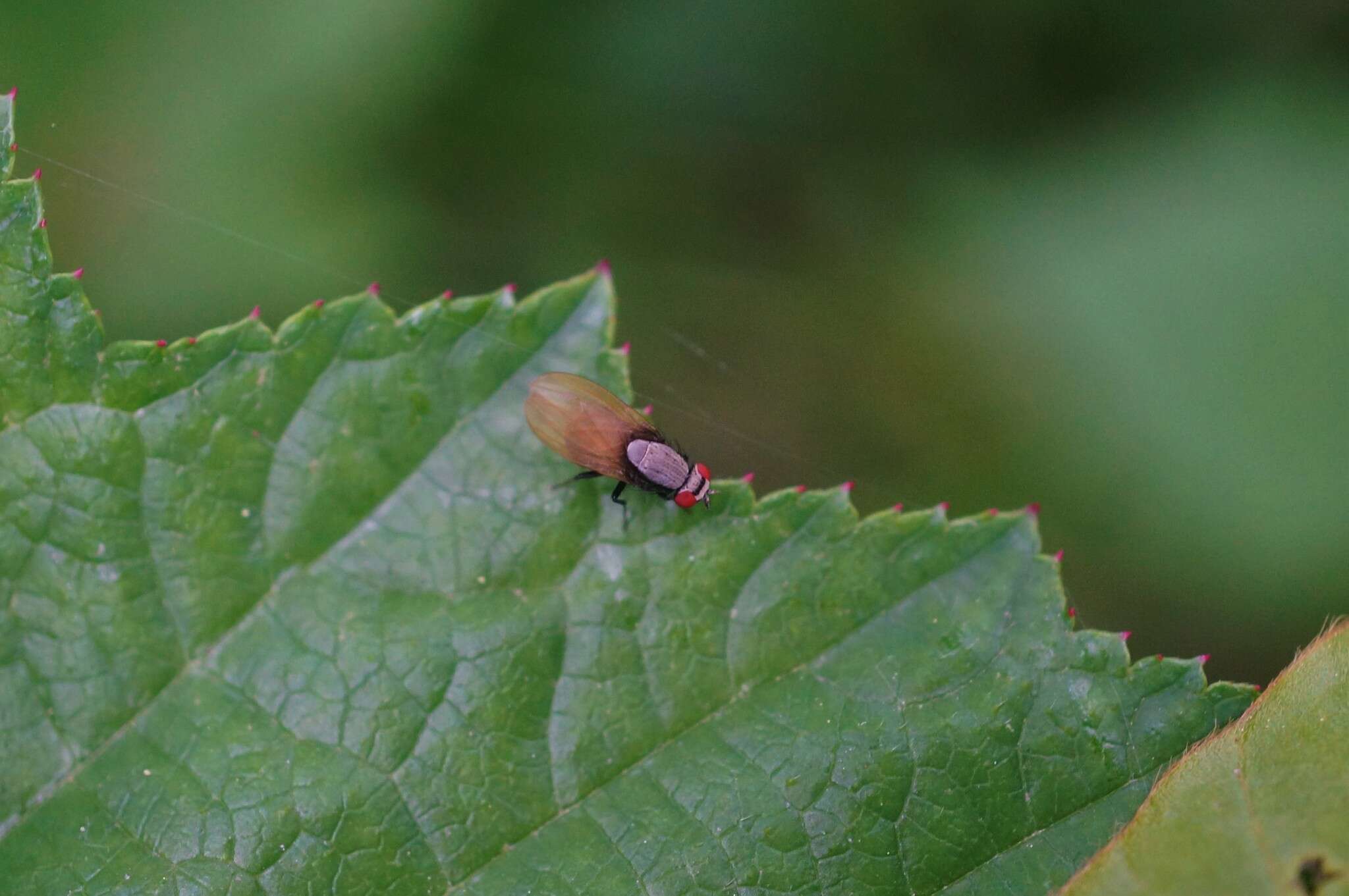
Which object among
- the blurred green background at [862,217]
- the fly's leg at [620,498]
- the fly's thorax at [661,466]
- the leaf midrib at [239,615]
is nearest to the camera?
the leaf midrib at [239,615]

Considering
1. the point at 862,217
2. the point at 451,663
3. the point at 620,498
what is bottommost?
the point at 451,663

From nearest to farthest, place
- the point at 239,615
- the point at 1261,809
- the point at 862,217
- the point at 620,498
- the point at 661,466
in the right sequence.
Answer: the point at 1261,809
the point at 239,615
the point at 620,498
the point at 661,466
the point at 862,217

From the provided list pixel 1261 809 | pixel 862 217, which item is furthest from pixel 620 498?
pixel 862 217

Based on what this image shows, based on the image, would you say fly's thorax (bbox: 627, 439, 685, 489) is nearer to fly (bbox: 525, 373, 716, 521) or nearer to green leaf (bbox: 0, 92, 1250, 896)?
fly (bbox: 525, 373, 716, 521)

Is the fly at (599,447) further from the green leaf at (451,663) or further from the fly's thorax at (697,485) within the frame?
the green leaf at (451,663)

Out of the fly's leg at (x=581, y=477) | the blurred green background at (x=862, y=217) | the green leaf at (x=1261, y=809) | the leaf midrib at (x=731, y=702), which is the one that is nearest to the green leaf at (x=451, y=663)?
the leaf midrib at (x=731, y=702)

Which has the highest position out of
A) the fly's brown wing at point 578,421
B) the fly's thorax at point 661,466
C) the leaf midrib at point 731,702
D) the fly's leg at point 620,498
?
the fly's brown wing at point 578,421

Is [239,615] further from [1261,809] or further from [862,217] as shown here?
[862,217]
